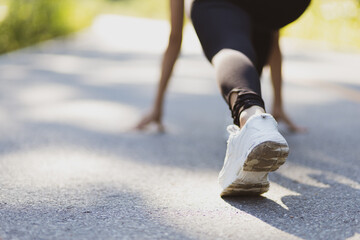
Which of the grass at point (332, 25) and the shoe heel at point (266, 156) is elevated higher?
the shoe heel at point (266, 156)

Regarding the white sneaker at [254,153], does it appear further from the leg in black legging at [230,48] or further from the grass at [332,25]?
the grass at [332,25]

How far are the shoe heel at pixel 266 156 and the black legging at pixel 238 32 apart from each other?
0.58ft

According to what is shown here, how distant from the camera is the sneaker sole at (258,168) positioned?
1711 millimetres

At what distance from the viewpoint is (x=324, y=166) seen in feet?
8.74

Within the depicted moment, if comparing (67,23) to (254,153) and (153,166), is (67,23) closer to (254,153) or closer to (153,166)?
(153,166)

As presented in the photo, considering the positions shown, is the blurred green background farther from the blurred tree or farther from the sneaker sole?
the sneaker sole

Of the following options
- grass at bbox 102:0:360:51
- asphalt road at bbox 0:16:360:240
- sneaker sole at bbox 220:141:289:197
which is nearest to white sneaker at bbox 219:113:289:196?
sneaker sole at bbox 220:141:289:197

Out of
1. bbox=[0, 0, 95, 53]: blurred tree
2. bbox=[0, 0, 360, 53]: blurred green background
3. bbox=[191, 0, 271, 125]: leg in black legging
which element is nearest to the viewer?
bbox=[191, 0, 271, 125]: leg in black legging

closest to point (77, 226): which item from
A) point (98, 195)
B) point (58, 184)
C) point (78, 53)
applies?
point (98, 195)

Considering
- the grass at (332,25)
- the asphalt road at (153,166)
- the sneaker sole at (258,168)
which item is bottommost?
the grass at (332,25)

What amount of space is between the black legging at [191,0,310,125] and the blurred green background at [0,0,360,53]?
23.0 feet

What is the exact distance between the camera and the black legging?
1.88m

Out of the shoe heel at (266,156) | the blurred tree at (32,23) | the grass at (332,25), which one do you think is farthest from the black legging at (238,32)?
the grass at (332,25)

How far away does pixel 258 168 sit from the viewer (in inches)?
70.3
